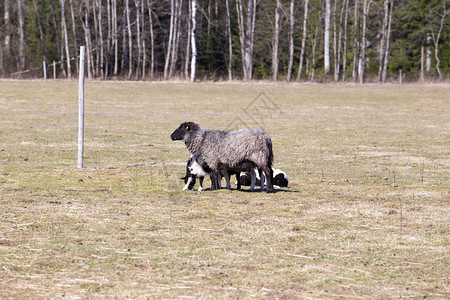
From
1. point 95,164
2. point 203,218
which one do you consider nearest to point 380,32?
point 95,164

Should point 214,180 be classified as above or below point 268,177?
below

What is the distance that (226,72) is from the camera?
228ft

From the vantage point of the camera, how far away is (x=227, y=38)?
224 feet

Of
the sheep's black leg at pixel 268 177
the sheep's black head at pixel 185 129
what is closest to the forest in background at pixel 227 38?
the sheep's black head at pixel 185 129

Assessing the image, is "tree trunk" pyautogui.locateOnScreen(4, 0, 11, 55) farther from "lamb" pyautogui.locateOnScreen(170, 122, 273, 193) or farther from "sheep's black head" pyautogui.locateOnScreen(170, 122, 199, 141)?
"lamb" pyautogui.locateOnScreen(170, 122, 273, 193)

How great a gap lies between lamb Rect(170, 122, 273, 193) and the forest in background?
152 feet

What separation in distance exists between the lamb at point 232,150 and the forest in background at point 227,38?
46.4 m

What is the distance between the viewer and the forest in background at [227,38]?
61.3m

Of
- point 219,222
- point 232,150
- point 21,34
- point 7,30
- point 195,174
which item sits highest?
point 7,30

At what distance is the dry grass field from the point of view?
6.27m

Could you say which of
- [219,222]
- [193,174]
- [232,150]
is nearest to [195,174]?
[193,174]

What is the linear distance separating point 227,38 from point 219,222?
6110 cm

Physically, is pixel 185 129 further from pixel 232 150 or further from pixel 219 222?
pixel 219 222

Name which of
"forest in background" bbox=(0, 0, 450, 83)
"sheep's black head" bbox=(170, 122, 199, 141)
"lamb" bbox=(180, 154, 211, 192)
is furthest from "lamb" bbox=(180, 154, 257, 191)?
"forest in background" bbox=(0, 0, 450, 83)
